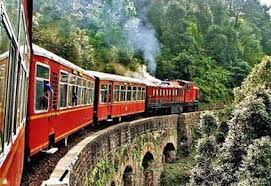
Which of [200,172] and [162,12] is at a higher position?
[162,12]

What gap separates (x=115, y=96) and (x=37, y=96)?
11.2 metres

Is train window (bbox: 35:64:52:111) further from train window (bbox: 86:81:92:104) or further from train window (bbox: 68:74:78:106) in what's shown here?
train window (bbox: 86:81:92:104)

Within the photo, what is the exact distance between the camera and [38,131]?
759 cm

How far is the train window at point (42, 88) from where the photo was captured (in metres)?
7.31

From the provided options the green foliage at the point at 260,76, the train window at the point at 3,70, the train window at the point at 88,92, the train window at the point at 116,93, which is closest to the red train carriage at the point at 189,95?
the green foliage at the point at 260,76

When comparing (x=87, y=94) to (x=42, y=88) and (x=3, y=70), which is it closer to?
(x=42, y=88)

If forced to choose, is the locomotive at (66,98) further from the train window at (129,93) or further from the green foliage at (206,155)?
the green foliage at (206,155)

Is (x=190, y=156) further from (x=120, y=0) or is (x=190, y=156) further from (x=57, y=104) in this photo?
(x=57, y=104)

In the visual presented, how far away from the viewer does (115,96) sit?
60.5 ft

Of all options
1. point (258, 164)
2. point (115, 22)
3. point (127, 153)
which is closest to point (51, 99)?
point (258, 164)

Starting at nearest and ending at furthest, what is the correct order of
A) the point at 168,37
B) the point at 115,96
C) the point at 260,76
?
the point at 115,96
the point at 260,76
the point at 168,37

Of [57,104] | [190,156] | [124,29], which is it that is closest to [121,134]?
[57,104]

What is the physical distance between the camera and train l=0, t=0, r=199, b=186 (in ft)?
8.60

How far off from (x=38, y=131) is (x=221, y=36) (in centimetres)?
4308
